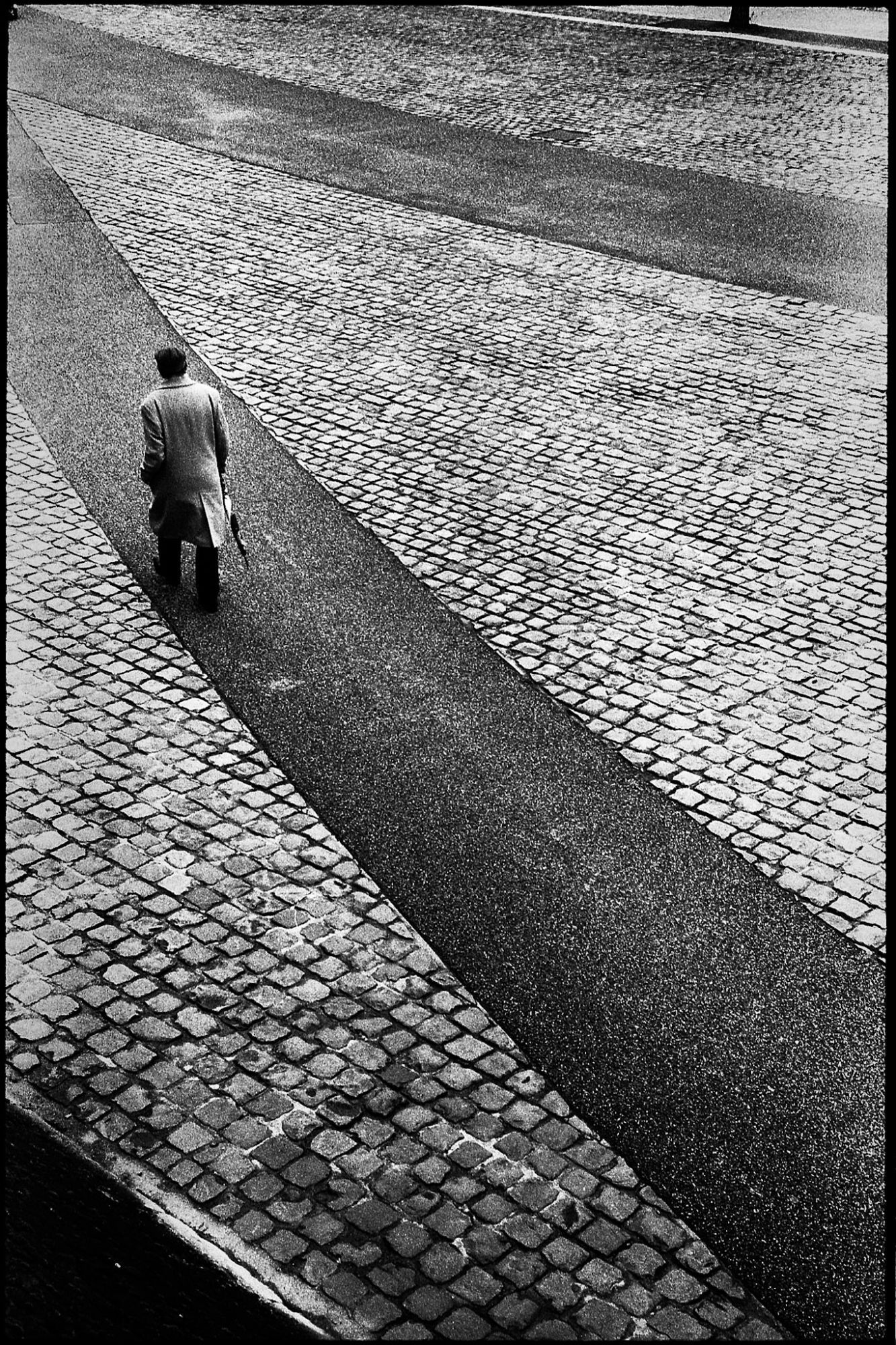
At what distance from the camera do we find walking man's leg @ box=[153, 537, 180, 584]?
8.79m

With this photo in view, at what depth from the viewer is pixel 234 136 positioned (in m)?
18.6

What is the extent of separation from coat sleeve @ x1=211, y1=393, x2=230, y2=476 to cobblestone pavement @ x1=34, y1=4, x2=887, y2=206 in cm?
1103

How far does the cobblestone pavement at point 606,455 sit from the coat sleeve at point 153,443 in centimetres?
182

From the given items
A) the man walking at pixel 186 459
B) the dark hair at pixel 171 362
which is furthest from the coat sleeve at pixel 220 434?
the dark hair at pixel 171 362

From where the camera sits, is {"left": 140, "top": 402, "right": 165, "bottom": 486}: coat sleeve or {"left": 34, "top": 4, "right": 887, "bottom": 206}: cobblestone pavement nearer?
{"left": 140, "top": 402, "right": 165, "bottom": 486}: coat sleeve

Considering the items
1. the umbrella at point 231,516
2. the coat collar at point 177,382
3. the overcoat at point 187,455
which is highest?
the coat collar at point 177,382

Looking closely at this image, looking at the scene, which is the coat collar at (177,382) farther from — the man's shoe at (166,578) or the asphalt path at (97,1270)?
the asphalt path at (97,1270)

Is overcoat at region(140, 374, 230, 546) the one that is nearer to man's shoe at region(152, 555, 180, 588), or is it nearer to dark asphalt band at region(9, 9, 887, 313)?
man's shoe at region(152, 555, 180, 588)

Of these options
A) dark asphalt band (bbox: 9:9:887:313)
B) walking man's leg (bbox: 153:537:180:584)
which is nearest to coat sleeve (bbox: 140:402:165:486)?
walking man's leg (bbox: 153:537:180:584)

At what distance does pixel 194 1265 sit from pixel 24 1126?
0.92 m

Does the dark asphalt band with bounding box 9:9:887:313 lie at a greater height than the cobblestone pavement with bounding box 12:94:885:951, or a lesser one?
greater

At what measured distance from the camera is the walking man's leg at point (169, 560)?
8.79 metres

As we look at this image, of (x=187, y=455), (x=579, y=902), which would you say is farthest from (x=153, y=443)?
(x=579, y=902)

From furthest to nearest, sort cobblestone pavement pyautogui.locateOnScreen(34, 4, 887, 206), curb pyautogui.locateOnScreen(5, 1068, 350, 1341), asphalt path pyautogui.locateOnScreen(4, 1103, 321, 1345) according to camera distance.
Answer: cobblestone pavement pyautogui.locateOnScreen(34, 4, 887, 206) → curb pyautogui.locateOnScreen(5, 1068, 350, 1341) → asphalt path pyautogui.locateOnScreen(4, 1103, 321, 1345)
